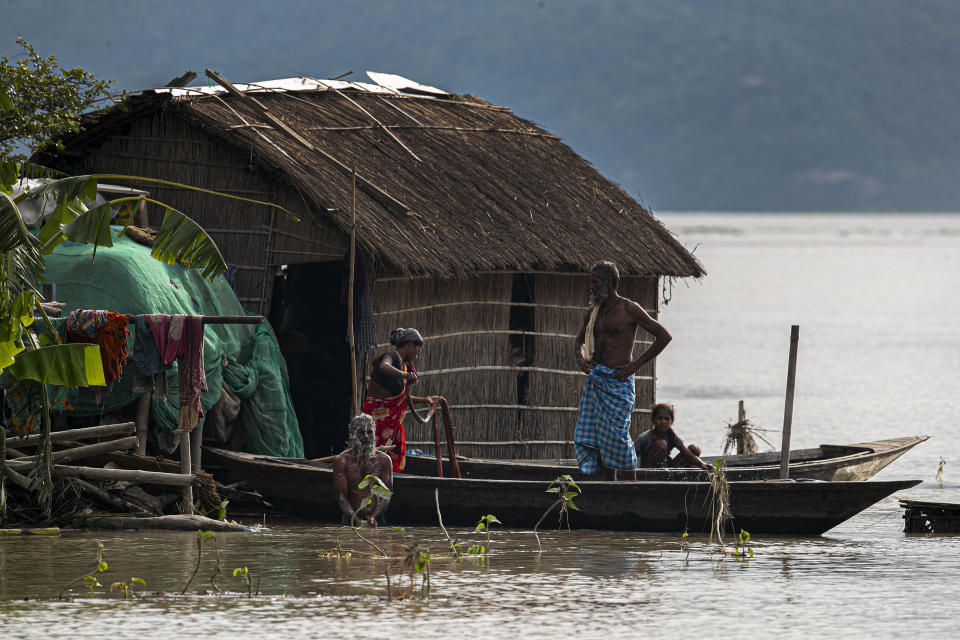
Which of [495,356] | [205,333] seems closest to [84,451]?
[205,333]

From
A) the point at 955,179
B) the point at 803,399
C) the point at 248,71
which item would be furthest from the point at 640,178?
the point at 803,399

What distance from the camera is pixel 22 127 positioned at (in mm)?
13594

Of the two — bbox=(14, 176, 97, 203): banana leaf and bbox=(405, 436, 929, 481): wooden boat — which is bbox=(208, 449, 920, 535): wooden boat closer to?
bbox=(405, 436, 929, 481): wooden boat

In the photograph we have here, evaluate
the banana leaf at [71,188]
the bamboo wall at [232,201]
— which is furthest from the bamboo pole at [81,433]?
the bamboo wall at [232,201]

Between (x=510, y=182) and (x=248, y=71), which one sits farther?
(x=248, y=71)

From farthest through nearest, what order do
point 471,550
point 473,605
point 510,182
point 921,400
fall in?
point 921,400, point 510,182, point 471,550, point 473,605

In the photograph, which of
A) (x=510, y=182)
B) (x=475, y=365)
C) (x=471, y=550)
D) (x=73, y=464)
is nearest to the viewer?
(x=471, y=550)

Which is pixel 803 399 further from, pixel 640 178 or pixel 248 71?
pixel 248 71

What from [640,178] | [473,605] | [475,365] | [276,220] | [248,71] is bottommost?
[473,605]

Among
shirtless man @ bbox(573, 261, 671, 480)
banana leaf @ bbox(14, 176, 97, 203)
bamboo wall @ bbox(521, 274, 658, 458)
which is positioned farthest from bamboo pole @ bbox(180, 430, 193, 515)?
bamboo wall @ bbox(521, 274, 658, 458)

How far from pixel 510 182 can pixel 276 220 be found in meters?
2.94

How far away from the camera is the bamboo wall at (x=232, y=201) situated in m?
13.2

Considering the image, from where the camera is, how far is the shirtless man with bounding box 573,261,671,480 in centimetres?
1170

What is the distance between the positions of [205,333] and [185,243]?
1.69 metres
